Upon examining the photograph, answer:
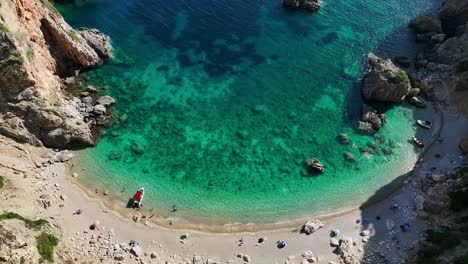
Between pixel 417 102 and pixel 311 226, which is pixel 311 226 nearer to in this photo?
pixel 311 226

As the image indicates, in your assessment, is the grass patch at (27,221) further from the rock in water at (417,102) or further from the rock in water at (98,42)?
the rock in water at (417,102)

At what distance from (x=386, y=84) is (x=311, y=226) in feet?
88.5

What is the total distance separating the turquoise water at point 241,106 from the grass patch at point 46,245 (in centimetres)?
986

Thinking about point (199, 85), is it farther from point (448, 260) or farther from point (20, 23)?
point (448, 260)

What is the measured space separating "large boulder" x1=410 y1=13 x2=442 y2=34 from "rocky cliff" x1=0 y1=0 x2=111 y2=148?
5978cm

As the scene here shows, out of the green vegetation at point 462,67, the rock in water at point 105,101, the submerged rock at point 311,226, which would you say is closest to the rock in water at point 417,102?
the green vegetation at point 462,67

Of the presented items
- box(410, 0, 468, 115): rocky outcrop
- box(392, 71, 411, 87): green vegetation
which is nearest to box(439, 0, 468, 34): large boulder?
box(410, 0, 468, 115): rocky outcrop

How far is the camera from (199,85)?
217 feet

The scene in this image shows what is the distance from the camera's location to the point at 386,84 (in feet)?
209

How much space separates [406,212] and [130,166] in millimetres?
34006

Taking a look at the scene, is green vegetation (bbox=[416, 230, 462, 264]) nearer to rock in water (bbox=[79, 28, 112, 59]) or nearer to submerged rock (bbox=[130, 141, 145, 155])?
submerged rock (bbox=[130, 141, 145, 155])

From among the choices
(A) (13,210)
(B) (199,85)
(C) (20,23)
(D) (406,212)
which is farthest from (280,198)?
(C) (20,23)

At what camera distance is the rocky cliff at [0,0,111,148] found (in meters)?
50.8

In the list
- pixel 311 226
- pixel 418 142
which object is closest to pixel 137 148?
pixel 311 226
